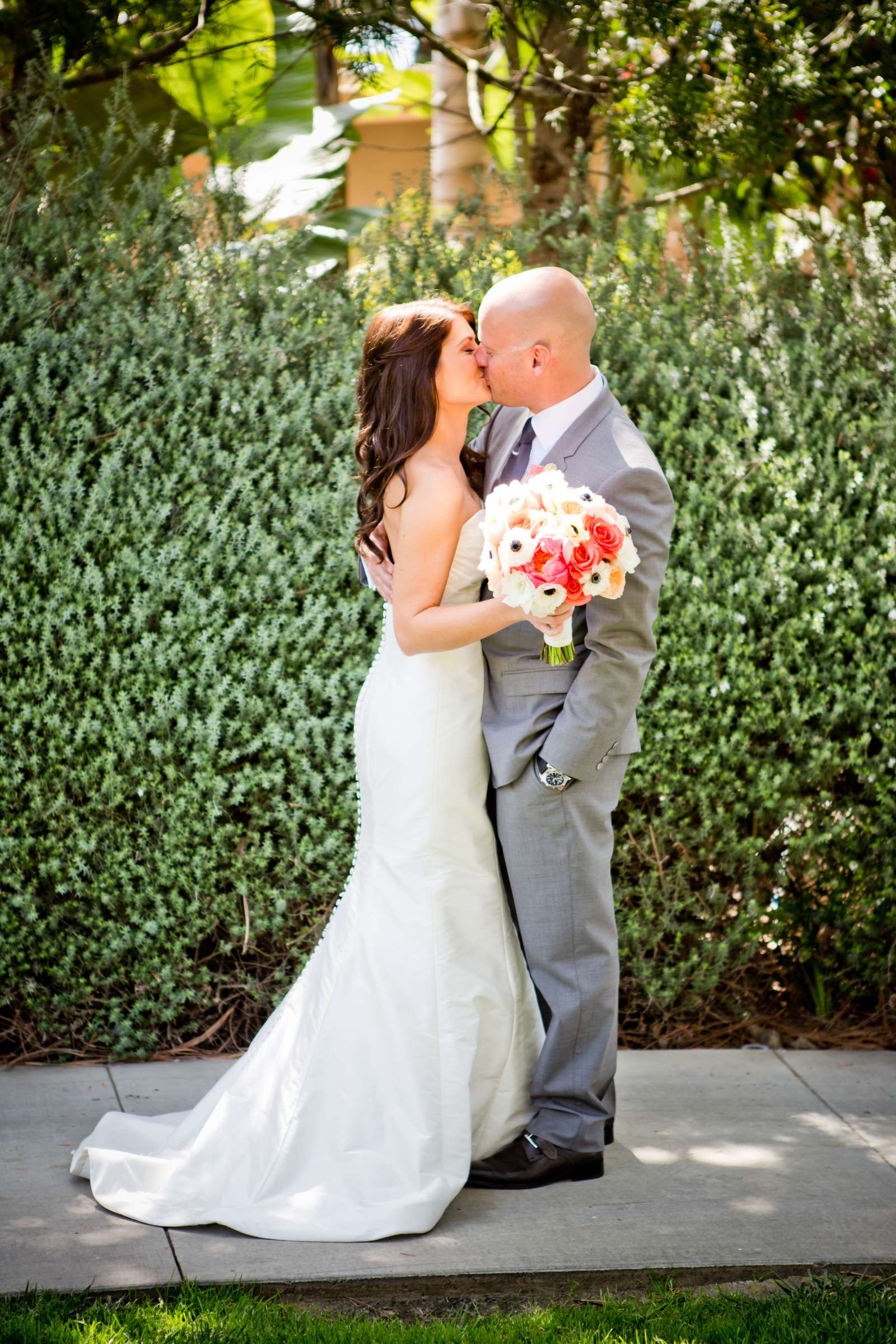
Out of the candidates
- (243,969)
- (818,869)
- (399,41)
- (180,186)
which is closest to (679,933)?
(818,869)

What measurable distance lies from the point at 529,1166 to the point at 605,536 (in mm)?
1766

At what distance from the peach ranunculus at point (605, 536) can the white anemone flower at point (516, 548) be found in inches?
5.9

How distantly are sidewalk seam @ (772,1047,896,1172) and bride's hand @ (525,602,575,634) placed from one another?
1975 mm

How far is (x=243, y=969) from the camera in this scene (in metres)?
4.54

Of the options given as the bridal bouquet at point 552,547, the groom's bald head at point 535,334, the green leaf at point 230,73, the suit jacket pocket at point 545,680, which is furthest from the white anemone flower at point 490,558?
the green leaf at point 230,73

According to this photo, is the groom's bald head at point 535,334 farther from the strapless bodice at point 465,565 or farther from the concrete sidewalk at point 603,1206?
the concrete sidewalk at point 603,1206

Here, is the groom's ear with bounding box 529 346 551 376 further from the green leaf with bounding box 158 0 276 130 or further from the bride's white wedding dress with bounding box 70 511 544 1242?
the green leaf with bounding box 158 0 276 130

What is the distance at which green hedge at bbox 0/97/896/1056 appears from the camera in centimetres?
433

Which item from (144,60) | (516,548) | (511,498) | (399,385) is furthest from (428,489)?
(144,60)

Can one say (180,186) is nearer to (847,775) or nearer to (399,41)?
(399,41)

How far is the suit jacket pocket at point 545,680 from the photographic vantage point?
339 centimetres

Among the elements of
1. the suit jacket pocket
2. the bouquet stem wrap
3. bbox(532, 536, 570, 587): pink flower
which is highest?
bbox(532, 536, 570, 587): pink flower

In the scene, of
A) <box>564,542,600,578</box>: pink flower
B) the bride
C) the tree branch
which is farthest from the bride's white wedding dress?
the tree branch

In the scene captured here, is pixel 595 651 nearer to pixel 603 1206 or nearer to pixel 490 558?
pixel 490 558
